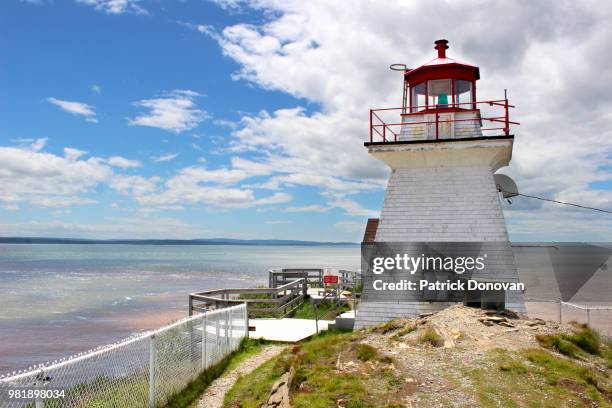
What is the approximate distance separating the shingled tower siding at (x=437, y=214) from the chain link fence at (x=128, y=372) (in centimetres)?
405

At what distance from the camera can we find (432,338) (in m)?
8.92

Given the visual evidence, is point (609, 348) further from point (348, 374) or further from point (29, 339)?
point (29, 339)

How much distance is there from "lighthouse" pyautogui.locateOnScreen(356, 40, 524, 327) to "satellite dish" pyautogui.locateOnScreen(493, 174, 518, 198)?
39 centimetres

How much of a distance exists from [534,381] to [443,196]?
572cm

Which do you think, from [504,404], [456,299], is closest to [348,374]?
[504,404]

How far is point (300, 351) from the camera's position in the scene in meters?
9.48

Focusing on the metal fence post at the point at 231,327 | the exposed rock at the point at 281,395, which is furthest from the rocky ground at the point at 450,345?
the metal fence post at the point at 231,327

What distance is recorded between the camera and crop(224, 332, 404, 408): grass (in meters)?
6.70

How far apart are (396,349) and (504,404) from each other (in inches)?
95.9

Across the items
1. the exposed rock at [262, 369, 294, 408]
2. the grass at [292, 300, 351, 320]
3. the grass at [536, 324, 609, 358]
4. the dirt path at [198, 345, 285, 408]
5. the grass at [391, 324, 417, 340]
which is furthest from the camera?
the grass at [292, 300, 351, 320]

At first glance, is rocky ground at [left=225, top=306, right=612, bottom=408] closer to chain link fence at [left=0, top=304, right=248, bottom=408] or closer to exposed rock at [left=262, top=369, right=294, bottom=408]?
exposed rock at [left=262, top=369, right=294, bottom=408]

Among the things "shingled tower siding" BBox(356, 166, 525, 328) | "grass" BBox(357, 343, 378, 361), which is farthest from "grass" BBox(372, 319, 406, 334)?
"grass" BBox(357, 343, 378, 361)

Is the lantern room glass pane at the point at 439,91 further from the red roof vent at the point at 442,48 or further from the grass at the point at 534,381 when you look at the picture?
the grass at the point at 534,381

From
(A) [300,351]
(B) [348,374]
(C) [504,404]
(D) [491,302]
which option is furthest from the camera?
(D) [491,302]
